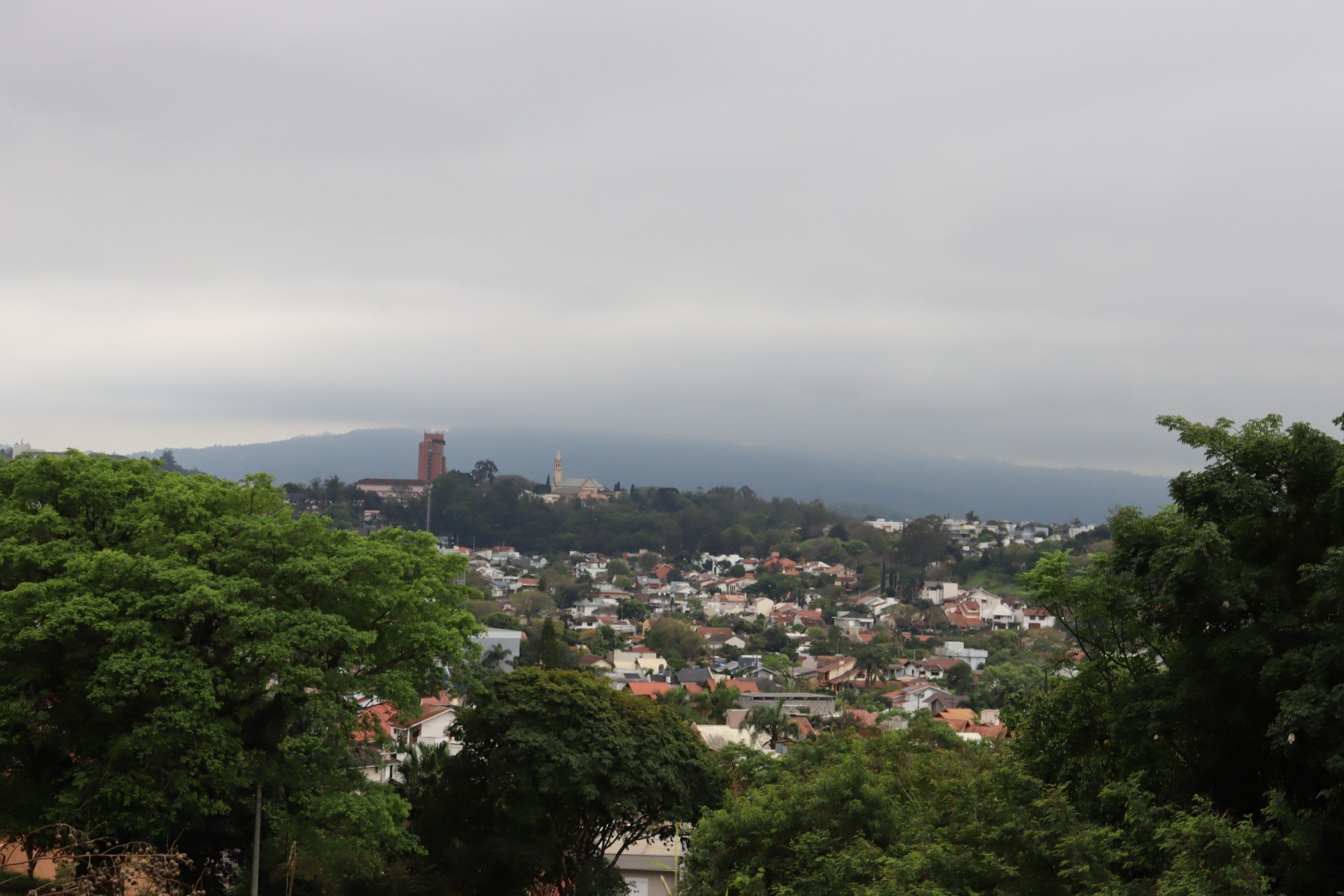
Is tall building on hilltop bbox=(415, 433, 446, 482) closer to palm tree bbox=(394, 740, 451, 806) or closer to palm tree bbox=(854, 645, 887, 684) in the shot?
palm tree bbox=(854, 645, 887, 684)

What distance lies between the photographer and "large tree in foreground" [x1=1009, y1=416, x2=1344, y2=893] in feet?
23.7

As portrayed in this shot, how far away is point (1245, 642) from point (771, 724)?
13.9 metres

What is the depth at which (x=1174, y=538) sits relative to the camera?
8766mm

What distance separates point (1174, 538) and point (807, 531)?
9306cm

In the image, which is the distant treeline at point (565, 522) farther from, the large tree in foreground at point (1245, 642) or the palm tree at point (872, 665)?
the large tree in foreground at point (1245, 642)

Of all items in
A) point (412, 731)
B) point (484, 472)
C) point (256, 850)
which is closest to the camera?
point (256, 850)

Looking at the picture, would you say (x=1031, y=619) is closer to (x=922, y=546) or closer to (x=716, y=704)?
(x=922, y=546)

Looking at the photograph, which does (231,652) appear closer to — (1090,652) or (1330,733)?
(1090,652)

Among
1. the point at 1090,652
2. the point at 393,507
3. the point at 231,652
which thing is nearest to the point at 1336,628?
the point at 1090,652

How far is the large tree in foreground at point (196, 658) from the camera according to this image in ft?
33.7

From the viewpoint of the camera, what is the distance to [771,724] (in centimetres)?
2098

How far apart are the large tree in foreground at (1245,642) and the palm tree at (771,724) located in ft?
37.4

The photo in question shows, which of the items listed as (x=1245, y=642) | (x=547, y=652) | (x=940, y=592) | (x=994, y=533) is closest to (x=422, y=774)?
(x=1245, y=642)

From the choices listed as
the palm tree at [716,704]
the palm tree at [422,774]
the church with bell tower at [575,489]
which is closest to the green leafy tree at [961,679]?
the palm tree at [716,704]
